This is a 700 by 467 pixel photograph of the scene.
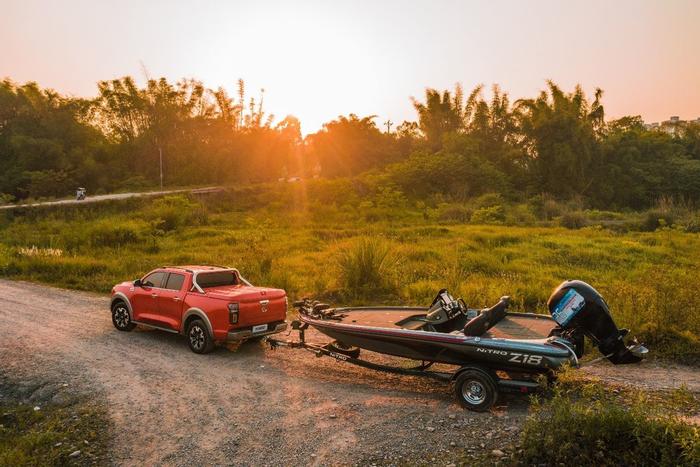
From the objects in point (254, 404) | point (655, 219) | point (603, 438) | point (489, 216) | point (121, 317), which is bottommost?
point (254, 404)

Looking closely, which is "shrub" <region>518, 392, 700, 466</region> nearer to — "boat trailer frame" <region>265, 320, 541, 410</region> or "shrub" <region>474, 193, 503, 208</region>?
"boat trailer frame" <region>265, 320, 541, 410</region>

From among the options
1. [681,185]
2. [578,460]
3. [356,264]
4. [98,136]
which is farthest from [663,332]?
[98,136]

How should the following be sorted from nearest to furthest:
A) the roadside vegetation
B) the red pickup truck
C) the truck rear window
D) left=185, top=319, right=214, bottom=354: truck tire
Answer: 1. the roadside vegetation
2. the red pickup truck
3. left=185, top=319, right=214, bottom=354: truck tire
4. the truck rear window

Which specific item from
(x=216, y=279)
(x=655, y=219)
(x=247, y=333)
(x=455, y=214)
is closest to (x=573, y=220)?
(x=655, y=219)

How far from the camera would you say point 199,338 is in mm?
9641

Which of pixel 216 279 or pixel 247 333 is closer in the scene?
pixel 247 333

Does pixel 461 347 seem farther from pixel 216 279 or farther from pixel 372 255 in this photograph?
pixel 372 255

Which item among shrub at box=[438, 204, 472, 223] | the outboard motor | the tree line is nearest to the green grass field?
shrub at box=[438, 204, 472, 223]

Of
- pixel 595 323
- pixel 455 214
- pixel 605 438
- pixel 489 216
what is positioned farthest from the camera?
pixel 455 214

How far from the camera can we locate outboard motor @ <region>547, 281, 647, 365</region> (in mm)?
6633

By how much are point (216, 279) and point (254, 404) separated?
3.73 meters

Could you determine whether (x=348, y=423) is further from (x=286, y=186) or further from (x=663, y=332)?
(x=286, y=186)

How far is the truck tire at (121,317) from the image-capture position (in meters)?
11.3

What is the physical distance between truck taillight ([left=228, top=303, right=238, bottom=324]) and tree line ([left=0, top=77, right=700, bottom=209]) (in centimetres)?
3354
